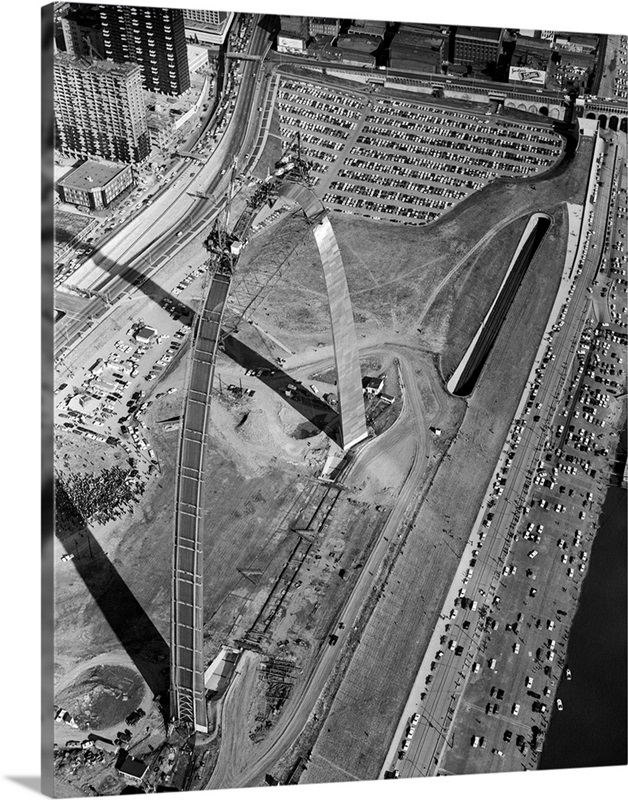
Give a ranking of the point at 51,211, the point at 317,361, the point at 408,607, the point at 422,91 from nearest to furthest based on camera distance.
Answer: the point at 51,211 < the point at 408,607 < the point at 317,361 < the point at 422,91

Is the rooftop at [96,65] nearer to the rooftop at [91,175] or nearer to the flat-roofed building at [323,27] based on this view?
the rooftop at [91,175]

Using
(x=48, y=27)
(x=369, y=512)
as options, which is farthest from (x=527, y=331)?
(x=48, y=27)

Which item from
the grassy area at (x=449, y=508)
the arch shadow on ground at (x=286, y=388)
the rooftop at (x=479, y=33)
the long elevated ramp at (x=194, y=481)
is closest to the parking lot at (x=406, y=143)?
the grassy area at (x=449, y=508)

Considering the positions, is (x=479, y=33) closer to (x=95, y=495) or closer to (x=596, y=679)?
(x=95, y=495)

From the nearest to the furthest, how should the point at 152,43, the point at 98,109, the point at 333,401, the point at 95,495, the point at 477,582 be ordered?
the point at 477,582 < the point at 95,495 < the point at 333,401 < the point at 98,109 < the point at 152,43

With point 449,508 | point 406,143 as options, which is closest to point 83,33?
point 406,143

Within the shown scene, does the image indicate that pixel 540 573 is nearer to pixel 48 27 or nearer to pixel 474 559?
pixel 474 559
